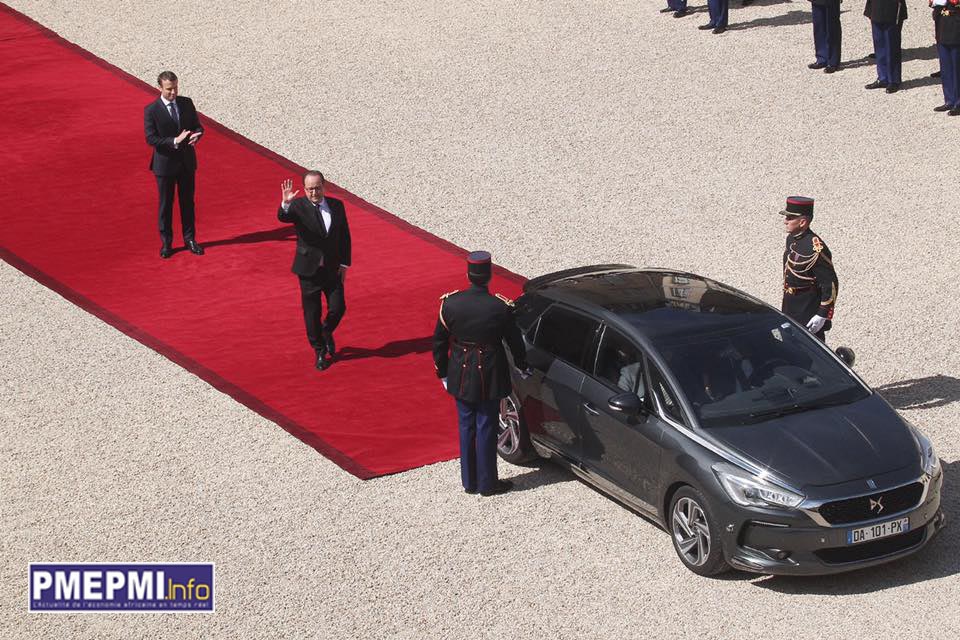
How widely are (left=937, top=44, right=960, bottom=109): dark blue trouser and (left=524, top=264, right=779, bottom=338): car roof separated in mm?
9246

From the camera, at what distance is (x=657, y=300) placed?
11625 millimetres

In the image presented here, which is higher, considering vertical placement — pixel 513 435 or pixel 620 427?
pixel 620 427

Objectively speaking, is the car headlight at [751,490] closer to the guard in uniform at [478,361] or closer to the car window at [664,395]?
the car window at [664,395]

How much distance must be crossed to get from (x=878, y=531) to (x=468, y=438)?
3.30 meters

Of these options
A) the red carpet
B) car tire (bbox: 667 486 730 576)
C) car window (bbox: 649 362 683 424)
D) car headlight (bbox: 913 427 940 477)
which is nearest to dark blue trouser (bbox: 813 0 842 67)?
the red carpet

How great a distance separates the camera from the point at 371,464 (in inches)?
483

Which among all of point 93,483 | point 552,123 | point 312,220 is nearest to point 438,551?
point 93,483

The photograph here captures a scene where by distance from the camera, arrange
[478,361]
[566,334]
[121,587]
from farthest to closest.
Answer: [566,334] → [478,361] → [121,587]

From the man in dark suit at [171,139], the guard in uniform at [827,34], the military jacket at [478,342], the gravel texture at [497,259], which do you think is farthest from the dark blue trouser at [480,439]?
the guard in uniform at [827,34]

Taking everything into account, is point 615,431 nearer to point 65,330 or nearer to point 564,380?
point 564,380

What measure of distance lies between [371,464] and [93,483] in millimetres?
2284

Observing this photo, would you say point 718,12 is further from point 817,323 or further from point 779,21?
point 817,323

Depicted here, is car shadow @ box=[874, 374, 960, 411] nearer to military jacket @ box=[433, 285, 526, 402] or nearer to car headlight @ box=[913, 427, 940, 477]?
car headlight @ box=[913, 427, 940, 477]

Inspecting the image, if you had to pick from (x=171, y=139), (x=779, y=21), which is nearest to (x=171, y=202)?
(x=171, y=139)
